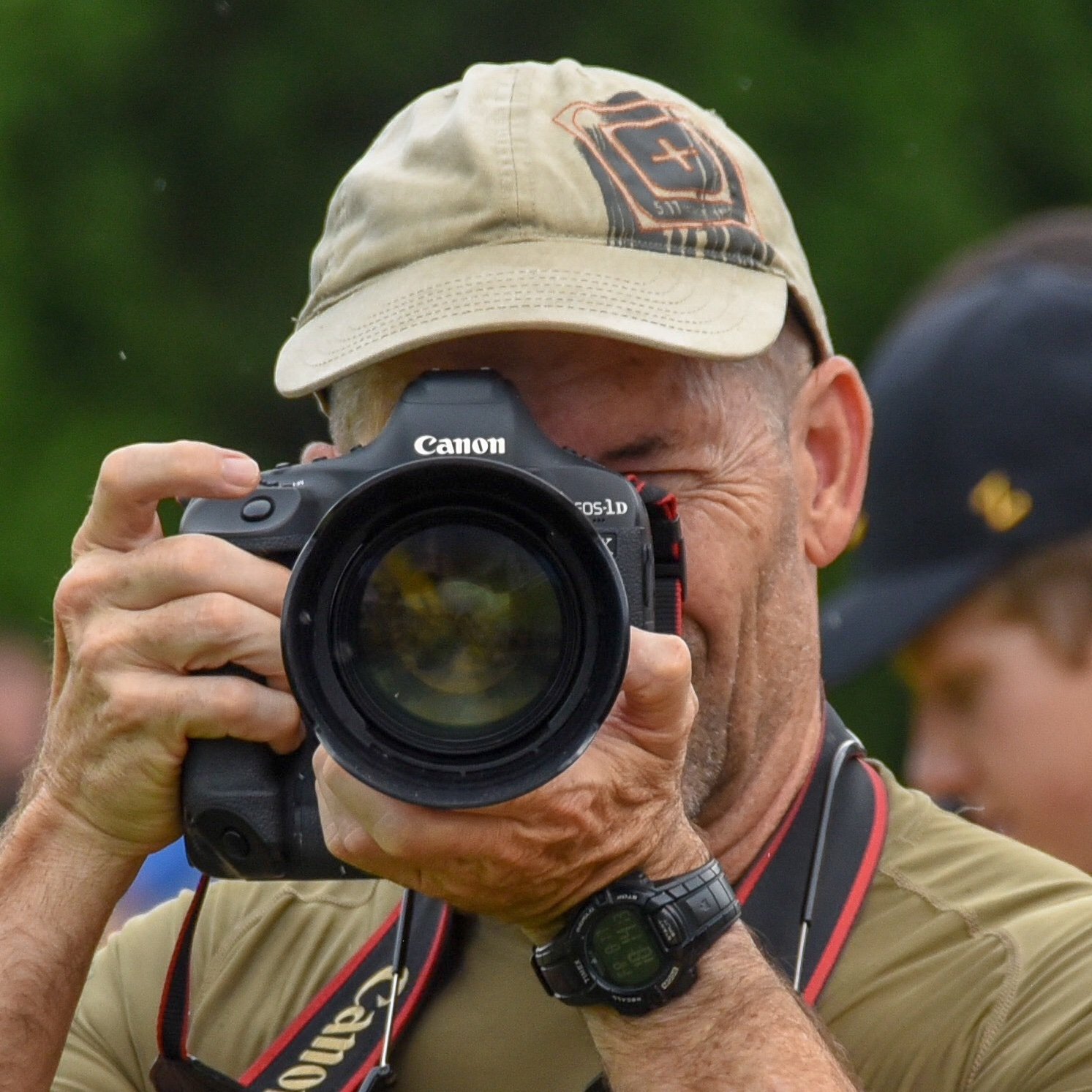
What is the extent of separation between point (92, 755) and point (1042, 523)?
1.44 m

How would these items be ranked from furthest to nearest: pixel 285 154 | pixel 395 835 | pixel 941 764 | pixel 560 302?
1. pixel 285 154
2. pixel 941 764
3. pixel 560 302
4. pixel 395 835

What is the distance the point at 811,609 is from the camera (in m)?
2.24

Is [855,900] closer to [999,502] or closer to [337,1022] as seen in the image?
[337,1022]

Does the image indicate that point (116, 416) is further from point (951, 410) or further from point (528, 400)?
point (528, 400)

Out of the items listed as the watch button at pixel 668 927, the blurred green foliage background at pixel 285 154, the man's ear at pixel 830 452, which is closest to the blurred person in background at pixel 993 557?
the man's ear at pixel 830 452

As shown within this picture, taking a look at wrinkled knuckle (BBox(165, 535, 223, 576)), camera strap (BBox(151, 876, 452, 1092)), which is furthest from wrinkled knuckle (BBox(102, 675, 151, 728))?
camera strap (BBox(151, 876, 452, 1092))

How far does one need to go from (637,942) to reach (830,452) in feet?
2.39

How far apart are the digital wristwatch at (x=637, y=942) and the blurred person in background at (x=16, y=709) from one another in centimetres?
313

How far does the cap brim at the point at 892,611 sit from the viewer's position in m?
2.96

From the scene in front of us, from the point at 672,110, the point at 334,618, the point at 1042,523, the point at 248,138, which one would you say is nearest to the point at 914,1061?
the point at 334,618

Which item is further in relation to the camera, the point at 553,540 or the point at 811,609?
the point at 811,609

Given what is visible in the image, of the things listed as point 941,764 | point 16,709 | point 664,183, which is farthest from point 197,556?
point 16,709

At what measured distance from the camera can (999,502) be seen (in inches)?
117

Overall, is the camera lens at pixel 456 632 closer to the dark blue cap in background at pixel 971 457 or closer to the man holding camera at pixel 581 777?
the man holding camera at pixel 581 777
